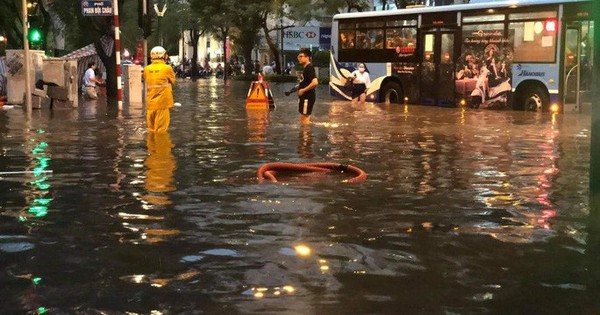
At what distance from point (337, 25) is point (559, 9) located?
10.2 meters

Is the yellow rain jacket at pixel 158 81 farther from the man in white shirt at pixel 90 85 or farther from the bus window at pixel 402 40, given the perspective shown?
the man in white shirt at pixel 90 85

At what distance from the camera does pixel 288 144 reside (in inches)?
586

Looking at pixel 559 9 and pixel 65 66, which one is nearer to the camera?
pixel 559 9

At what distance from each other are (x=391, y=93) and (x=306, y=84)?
43.4 ft

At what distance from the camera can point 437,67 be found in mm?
26828

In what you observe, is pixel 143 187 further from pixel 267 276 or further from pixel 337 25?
pixel 337 25

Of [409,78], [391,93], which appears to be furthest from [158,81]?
[391,93]

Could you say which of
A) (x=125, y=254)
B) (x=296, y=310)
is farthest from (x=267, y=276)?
(x=125, y=254)

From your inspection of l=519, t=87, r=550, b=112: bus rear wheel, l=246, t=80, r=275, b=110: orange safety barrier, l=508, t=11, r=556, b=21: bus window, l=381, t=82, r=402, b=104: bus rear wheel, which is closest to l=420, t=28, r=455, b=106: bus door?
l=381, t=82, r=402, b=104: bus rear wheel

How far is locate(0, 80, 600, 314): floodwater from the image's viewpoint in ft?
17.2

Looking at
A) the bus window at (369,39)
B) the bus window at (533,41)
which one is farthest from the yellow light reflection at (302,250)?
the bus window at (369,39)

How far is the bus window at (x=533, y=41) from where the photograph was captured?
75.2ft

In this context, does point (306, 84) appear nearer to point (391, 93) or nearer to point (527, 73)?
point (527, 73)

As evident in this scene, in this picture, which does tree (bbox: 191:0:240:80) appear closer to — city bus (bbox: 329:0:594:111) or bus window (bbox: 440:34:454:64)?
city bus (bbox: 329:0:594:111)
